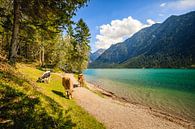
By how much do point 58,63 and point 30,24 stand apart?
55446 millimetres

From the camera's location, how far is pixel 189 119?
28859mm

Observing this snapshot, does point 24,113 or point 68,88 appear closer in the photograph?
point 24,113

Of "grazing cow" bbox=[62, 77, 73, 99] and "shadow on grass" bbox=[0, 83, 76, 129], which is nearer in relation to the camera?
"shadow on grass" bbox=[0, 83, 76, 129]

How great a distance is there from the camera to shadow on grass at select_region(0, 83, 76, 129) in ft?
31.6

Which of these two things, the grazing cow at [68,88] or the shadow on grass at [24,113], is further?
the grazing cow at [68,88]

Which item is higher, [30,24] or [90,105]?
[30,24]

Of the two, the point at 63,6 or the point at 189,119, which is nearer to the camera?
the point at 63,6

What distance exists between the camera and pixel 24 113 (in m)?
10.6

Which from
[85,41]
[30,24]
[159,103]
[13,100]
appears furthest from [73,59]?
[13,100]

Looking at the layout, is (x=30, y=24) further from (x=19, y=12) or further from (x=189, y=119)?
(x=189, y=119)

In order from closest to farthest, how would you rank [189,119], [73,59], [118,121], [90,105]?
[118,121] < [90,105] < [189,119] < [73,59]

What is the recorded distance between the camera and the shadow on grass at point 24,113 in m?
9.64

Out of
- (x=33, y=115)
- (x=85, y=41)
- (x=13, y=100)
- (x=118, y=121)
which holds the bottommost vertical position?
(x=118, y=121)

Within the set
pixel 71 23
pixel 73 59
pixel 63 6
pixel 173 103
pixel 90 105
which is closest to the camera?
pixel 63 6
